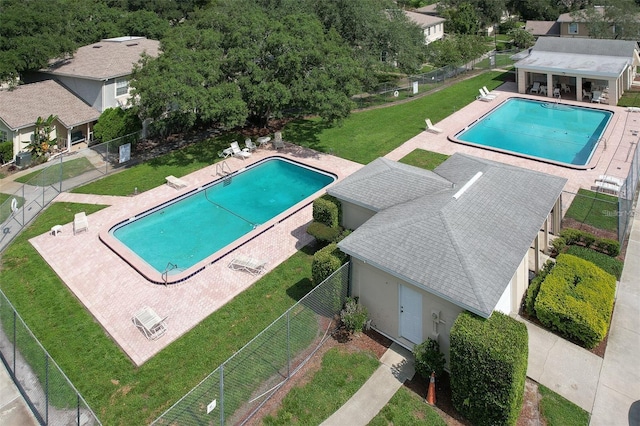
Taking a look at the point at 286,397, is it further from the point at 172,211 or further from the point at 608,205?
the point at 608,205

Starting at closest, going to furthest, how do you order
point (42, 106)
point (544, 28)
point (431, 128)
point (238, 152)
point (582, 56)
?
point (238, 152) < point (42, 106) < point (431, 128) < point (582, 56) < point (544, 28)

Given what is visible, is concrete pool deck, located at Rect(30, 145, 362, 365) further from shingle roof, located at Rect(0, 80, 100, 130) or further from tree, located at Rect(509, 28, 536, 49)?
tree, located at Rect(509, 28, 536, 49)

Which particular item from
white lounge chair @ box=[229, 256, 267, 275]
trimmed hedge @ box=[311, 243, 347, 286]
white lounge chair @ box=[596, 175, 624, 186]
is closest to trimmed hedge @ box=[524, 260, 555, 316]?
trimmed hedge @ box=[311, 243, 347, 286]

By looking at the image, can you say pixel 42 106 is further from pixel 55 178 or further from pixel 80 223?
pixel 80 223

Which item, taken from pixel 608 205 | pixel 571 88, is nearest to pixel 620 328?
pixel 608 205

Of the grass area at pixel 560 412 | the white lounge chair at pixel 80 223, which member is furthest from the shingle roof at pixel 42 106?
the grass area at pixel 560 412

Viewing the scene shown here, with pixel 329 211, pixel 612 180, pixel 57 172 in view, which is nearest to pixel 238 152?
pixel 57 172

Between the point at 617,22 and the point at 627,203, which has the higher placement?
the point at 617,22
